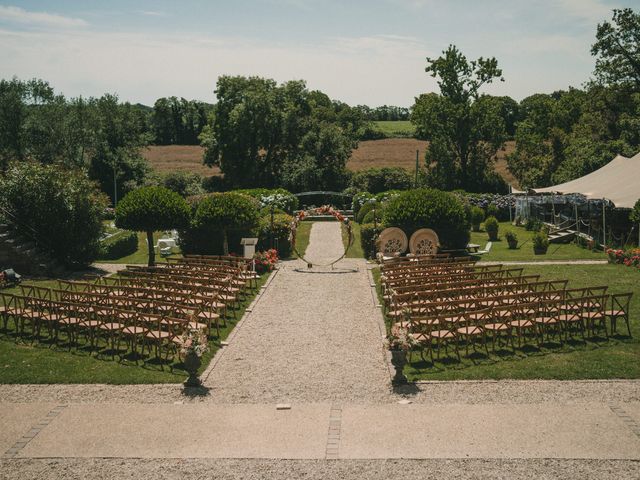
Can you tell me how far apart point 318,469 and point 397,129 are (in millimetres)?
97257

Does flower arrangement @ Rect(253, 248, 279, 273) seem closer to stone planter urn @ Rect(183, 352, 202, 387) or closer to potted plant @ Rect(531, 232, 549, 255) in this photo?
potted plant @ Rect(531, 232, 549, 255)

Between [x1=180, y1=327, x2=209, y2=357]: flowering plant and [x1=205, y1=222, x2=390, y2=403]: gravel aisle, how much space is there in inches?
33.3

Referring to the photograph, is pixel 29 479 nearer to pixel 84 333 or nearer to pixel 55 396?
pixel 55 396

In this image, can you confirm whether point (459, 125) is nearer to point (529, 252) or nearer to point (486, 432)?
point (529, 252)

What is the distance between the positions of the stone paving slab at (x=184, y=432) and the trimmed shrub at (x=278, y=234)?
60.8 ft

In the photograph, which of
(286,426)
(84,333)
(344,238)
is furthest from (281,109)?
(286,426)

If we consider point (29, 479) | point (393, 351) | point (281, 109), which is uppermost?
point (281, 109)

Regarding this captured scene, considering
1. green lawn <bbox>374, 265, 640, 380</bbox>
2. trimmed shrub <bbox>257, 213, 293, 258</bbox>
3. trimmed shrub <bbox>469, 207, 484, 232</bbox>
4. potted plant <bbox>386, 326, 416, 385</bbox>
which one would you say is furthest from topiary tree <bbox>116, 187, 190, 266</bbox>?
trimmed shrub <bbox>469, 207, 484, 232</bbox>

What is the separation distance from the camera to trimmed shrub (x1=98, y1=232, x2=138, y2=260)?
30.9m

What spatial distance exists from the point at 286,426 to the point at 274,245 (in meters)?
19.8

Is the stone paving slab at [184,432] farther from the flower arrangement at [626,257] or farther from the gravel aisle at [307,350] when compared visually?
the flower arrangement at [626,257]

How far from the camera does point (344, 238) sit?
1486 inches

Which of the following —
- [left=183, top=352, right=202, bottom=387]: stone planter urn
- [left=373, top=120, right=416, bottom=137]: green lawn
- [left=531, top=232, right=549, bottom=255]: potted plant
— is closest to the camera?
[left=183, top=352, right=202, bottom=387]: stone planter urn

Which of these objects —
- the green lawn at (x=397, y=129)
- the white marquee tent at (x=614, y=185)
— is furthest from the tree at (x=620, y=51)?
the green lawn at (x=397, y=129)
